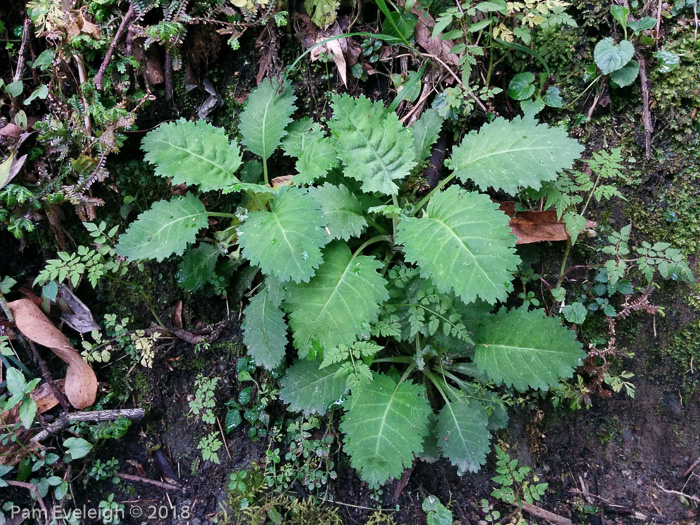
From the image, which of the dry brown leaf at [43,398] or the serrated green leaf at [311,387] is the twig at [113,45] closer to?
the dry brown leaf at [43,398]

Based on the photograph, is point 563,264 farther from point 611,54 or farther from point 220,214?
point 220,214

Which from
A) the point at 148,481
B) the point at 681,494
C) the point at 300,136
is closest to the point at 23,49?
the point at 300,136

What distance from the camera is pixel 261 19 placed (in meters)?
2.62

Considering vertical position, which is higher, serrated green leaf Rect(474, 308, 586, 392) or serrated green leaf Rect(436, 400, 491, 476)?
serrated green leaf Rect(474, 308, 586, 392)

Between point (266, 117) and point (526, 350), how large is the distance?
73.3 inches

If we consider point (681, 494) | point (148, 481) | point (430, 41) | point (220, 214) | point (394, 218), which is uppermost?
point (430, 41)

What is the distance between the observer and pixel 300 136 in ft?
8.68

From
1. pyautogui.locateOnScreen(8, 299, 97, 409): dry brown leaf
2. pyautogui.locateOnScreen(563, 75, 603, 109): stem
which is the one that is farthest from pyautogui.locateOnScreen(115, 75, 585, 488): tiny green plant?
pyautogui.locateOnScreen(8, 299, 97, 409): dry brown leaf

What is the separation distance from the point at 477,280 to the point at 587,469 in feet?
4.61

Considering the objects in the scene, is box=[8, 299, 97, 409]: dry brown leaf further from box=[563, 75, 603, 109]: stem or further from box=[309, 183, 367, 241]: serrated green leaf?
box=[563, 75, 603, 109]: stem

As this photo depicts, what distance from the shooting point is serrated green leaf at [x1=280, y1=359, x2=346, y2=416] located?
8.03 feet

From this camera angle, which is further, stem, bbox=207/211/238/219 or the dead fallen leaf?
the dead fallen leaf

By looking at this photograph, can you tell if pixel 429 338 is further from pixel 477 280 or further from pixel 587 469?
pixel 587 469

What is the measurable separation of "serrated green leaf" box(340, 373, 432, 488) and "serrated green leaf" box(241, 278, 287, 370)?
17.8 inches
